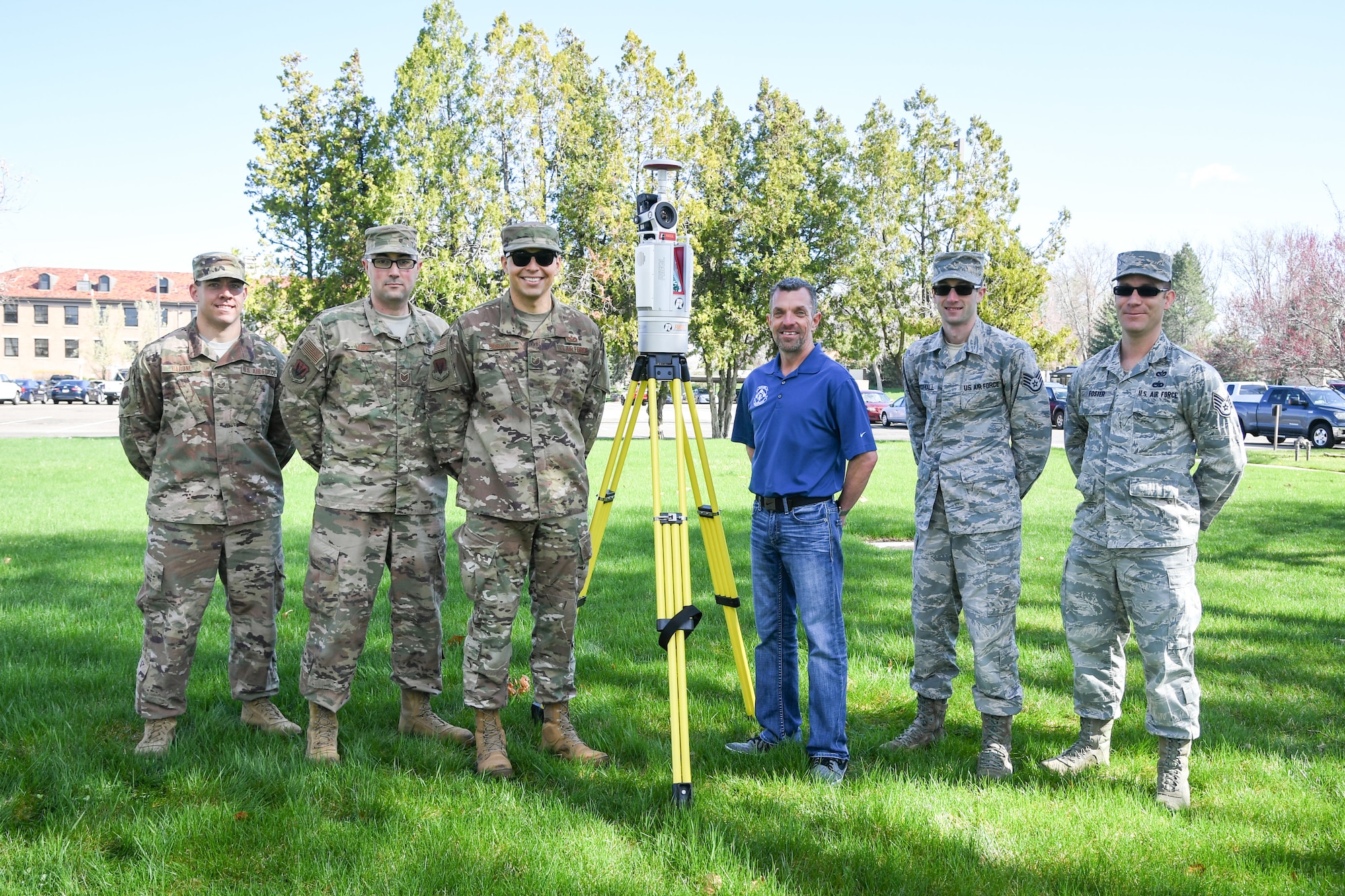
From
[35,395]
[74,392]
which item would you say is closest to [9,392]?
[35,395]

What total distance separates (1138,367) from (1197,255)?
272ft

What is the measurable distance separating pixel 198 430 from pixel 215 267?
864mm

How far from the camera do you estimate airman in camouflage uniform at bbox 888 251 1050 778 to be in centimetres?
482

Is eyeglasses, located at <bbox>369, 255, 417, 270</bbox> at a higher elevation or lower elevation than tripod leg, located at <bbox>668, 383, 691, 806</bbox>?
higher

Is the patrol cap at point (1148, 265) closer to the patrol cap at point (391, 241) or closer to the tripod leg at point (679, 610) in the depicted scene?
the tripod leg at point (679, 610)

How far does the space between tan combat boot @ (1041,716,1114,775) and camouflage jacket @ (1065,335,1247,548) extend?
0.97 meters

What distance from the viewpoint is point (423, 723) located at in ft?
16.8

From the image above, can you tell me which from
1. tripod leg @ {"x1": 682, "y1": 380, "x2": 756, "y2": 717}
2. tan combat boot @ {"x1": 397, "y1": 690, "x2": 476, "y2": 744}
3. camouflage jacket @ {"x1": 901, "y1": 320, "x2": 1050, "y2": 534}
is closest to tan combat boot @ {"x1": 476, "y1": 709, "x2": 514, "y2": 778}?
tan combat boot @ {"x1": 397, "y1": 690, "x2": 476, "y2": 744}

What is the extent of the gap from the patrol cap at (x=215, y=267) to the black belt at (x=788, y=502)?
117 inches

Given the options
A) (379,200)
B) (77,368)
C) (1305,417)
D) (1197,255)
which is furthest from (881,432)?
(77,368)

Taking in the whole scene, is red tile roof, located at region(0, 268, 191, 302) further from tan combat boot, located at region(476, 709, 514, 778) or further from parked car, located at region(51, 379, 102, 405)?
tan combat boot, located at region(476, 709, 514, 778)

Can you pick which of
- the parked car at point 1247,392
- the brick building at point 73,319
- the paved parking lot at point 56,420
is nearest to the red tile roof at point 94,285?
the brick building at point 73,319

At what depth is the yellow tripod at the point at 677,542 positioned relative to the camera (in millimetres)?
4277

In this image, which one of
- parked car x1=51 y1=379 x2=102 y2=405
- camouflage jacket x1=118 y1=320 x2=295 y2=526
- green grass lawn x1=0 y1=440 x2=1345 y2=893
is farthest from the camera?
parked car x1=51 y1=379 x2=102 y2=405
